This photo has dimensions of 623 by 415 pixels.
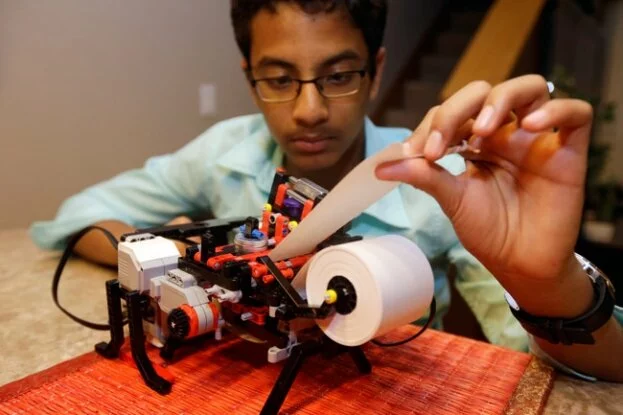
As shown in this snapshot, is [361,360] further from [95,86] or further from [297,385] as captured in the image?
[95,86]

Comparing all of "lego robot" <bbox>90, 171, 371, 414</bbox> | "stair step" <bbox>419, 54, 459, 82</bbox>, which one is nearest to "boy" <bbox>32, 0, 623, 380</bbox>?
"lego robot" <bbox>90, 171, 371, 414</bbox>

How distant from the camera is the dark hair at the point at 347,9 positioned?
33.5 inches

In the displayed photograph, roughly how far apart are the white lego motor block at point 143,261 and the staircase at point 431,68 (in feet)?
8.07

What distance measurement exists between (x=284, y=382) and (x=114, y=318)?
0.25 meters

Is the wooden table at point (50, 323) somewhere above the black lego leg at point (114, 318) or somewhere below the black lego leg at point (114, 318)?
below

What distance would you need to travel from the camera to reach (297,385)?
23.9 inches

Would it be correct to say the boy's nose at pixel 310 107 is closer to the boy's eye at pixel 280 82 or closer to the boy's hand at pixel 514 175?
the boy's eye at pixel 280 82

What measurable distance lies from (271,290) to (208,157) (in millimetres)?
652

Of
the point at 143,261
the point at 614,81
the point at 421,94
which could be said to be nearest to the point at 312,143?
the point at 143,261

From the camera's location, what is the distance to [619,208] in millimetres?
3393

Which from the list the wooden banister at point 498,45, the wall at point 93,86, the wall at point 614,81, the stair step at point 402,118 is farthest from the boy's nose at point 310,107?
the wall at point 614,81

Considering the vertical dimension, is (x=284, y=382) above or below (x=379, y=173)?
below

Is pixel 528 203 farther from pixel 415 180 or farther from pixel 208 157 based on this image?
pixel 208 157

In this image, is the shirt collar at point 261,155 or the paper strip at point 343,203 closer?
the paper strip at point 343,203
